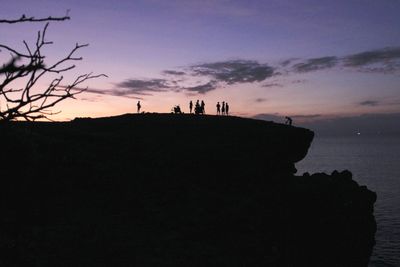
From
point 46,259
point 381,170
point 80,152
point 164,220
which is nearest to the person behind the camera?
point 46,259

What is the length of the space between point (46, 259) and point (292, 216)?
17.4 m

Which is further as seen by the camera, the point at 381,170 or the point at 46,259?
the point at 381,170

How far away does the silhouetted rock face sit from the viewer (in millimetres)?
15539

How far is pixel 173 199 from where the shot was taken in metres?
21.0

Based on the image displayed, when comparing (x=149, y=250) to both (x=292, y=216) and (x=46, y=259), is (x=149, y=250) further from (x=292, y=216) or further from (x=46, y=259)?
(x=292, y=216)

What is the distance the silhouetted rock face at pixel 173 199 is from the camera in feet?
51.0

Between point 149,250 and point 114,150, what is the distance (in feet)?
35.4

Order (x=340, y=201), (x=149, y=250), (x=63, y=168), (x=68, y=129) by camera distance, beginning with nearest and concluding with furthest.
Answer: (x=149, y=250) < (x=63, y=168) < (x=68, y=129) < (x=340, y=201)

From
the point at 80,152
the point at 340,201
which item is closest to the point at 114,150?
the point at 80,152

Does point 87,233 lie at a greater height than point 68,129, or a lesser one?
lesser

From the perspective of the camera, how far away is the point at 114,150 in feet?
81.9

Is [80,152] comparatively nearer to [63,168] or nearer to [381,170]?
[63,168]

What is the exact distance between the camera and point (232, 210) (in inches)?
826

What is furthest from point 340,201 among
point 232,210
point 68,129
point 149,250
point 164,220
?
point 68,129
